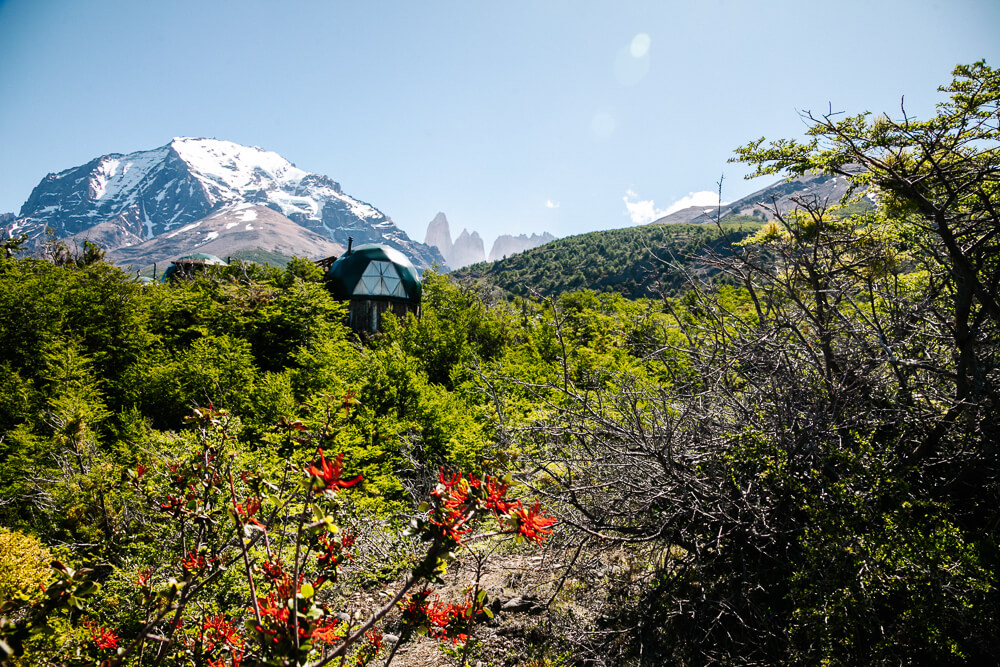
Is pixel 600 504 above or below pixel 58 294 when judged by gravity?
below

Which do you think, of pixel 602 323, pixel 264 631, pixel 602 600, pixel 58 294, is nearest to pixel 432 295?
pixel 602 323

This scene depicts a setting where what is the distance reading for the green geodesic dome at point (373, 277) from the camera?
2244cm

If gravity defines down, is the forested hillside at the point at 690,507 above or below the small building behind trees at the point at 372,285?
below

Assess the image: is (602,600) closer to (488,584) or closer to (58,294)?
(488,584)

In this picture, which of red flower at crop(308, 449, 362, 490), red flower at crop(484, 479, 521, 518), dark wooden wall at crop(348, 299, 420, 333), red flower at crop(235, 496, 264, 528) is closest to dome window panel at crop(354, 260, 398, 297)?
dark wooden wall at crop(348, 299, 420, 333)

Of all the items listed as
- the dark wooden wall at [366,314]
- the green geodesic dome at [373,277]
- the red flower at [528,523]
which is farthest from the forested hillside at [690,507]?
the green geodesic dome at [373,277]

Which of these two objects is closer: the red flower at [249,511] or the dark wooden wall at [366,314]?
the red flower at [249,511]

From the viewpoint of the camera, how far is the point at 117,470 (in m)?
5.53

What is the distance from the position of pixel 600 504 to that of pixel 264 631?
2900 mm

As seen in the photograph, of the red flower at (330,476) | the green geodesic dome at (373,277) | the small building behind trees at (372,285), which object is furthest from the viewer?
the green geodesic dome at (373,277)

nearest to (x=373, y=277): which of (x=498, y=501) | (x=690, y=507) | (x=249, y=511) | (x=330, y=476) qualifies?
(x=690, y=507)

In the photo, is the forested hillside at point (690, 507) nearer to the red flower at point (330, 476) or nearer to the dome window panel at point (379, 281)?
the red flower at point (330, 476)

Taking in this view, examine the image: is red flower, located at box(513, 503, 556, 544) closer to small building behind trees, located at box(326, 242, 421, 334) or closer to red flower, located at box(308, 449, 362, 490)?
red flower, located at box(308, 449, 362, 490)

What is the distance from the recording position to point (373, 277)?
22953 millimetres
